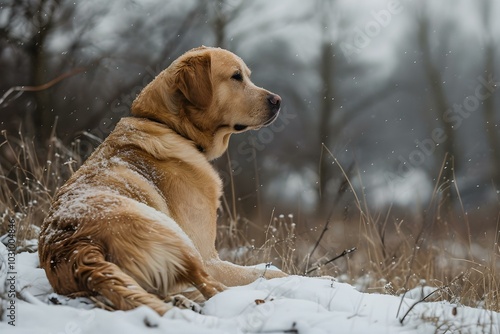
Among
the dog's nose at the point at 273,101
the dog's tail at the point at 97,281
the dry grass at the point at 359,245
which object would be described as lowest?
the dry grass at the point at 359,245

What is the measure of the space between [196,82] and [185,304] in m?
1.84

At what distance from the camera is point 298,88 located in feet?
50.2

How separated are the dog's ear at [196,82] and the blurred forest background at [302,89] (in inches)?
118

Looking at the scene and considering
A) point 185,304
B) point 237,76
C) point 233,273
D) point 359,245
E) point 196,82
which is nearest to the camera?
point 185,304

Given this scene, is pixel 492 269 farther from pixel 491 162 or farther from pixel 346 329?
pixel 491 162

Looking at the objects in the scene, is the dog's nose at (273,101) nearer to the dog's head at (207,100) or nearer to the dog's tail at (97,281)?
the dog's head at (207,100)

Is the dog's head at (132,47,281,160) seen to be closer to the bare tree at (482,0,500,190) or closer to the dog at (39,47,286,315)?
the dog at (39,47,286,315)

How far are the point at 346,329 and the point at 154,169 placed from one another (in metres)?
1.81

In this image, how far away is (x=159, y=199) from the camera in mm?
3828

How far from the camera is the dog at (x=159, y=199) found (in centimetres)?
311

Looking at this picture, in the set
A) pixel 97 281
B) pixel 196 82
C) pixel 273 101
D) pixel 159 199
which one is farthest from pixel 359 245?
pixel 97 281

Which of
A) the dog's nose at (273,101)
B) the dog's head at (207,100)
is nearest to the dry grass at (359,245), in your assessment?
Result: the dog's nose at (273,101)

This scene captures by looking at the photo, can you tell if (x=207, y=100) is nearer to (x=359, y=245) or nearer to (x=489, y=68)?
(x=359, y=245)

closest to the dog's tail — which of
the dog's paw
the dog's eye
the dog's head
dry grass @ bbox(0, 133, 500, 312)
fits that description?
the dog's paw
